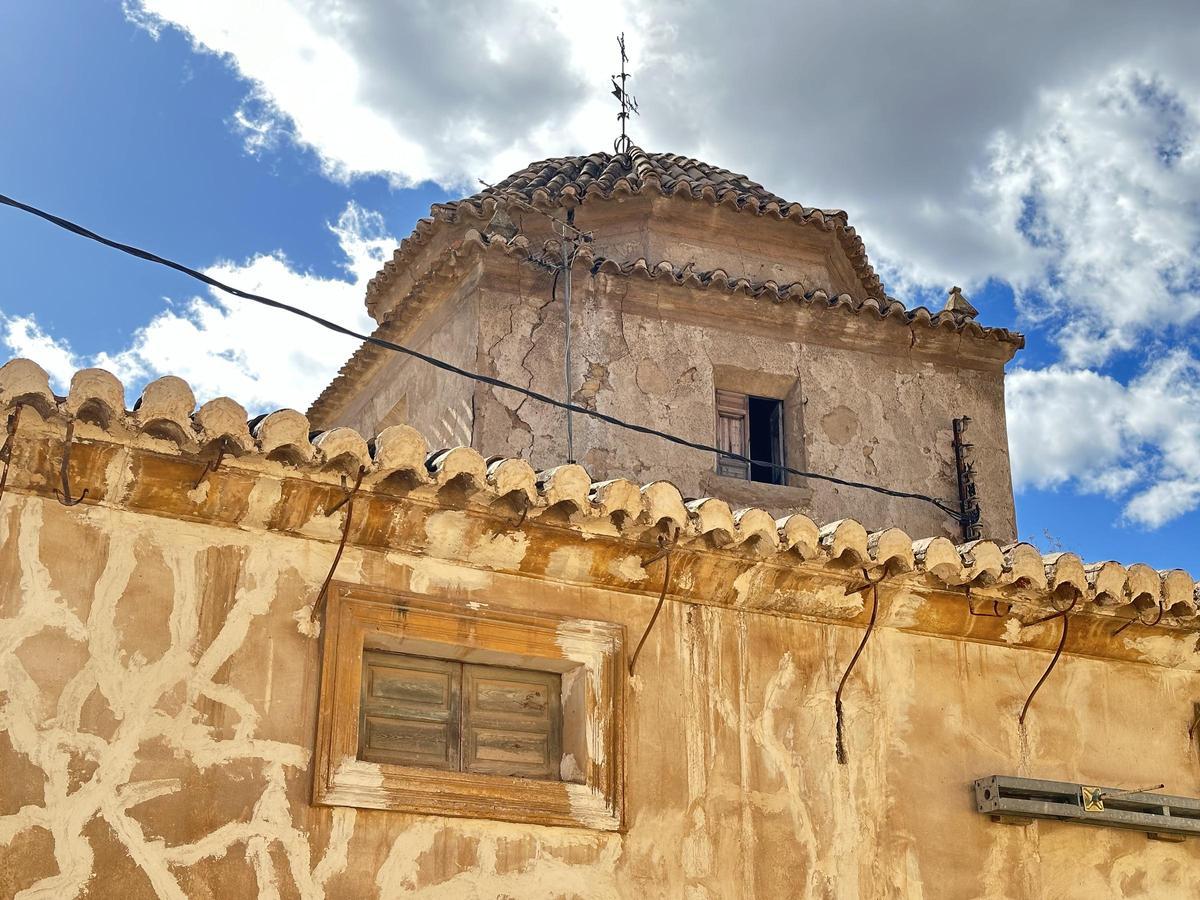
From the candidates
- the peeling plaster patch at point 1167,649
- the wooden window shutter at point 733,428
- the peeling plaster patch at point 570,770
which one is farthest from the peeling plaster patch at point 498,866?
the wooden window shutter at point 733,428

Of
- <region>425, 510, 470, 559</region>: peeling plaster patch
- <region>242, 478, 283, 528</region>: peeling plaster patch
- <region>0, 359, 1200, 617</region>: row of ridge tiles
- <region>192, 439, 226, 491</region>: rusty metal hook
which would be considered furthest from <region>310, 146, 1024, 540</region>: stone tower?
<region>192, 439, 226, 491</region>: rusty metal hook

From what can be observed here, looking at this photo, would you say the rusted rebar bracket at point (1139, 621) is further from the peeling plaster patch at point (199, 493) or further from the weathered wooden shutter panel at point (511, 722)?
the peeling plaster patch at point (199, 493)

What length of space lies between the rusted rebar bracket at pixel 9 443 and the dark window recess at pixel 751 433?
19.1 feet

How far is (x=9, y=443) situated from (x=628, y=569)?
289 centimetres

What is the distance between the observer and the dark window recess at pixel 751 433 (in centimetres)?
1106

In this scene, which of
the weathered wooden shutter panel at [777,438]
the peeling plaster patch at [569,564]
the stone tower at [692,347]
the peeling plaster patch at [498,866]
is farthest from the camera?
the weathered wooden shutter panel at [777,438]

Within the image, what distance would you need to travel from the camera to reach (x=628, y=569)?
24.2 feet

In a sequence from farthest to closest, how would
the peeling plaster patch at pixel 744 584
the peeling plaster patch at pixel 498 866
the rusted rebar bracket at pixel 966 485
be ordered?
the rusted rebar bracket at pixel 966 485, the peeling plaster patch at pixel 744 584, the peeling plaster patch at pixel 498 866

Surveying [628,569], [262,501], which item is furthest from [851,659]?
[262,501]

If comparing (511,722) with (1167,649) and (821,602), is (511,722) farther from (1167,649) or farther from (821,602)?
(1167,649)

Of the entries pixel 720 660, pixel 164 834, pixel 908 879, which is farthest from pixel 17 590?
pixel 908 879

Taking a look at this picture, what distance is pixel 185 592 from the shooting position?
21.2 ft

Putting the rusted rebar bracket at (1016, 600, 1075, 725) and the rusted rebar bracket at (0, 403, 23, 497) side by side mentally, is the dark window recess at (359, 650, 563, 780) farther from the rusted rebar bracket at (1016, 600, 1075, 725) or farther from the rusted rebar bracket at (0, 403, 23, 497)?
the rusted rebar bracket at (1016, 600, 1075, 725)

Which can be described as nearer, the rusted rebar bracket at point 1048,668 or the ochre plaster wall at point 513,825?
the ochre plaster wall at point 513,825
